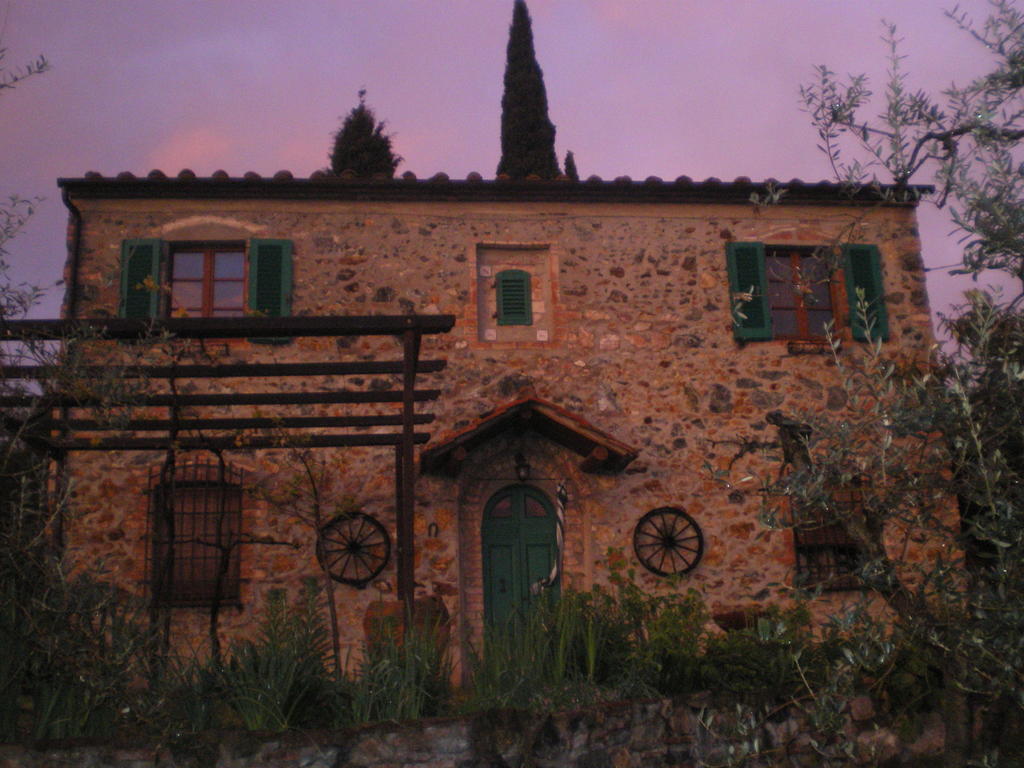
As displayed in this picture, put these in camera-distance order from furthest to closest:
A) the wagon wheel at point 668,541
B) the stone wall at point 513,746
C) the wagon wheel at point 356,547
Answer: the wagon wheel at point 668,541 < the wagon wheel at point 356,547 < the stone wall at point 513,746

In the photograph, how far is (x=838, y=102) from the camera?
16.1ft

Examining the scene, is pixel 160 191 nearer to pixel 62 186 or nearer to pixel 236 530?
pixel 62 186

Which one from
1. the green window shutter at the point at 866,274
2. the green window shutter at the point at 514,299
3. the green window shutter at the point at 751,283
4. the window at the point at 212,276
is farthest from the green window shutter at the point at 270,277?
the green window shutter at the point at 866,274

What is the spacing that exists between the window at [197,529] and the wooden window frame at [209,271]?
156cm

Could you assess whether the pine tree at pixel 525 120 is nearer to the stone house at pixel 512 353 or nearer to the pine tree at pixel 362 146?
the pine tree at pixel 362 146

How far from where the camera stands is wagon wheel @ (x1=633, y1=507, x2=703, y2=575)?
9.49 m

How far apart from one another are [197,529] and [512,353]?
3399mm

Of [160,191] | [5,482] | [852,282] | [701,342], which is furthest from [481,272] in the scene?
[5,482]

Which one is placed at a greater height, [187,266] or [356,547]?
[187,266]

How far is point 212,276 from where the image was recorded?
31.8 ft

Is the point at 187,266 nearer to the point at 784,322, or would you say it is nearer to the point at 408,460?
the point at 408,460

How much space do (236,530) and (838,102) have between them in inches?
258

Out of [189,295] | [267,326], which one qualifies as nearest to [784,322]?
[267,326]

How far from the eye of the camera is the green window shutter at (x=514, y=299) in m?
9.87
